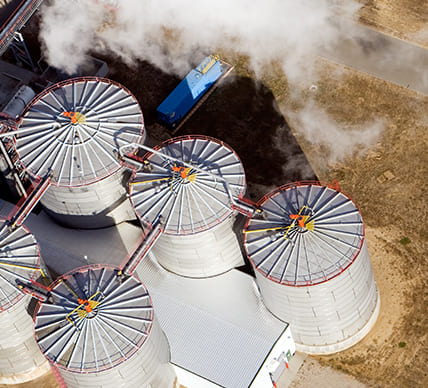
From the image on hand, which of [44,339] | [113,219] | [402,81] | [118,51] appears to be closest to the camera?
[44,339]

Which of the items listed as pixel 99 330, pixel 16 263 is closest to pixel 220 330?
pixel 99 330

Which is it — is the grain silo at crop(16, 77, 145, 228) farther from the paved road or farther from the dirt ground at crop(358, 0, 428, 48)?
the dirt ground at crop(358, 0, 428, 48)

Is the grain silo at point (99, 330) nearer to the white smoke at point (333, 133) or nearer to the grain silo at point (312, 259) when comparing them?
the grain silo at point (312, 259)

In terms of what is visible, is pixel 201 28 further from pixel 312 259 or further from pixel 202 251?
pixel 312 259

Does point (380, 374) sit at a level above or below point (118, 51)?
below

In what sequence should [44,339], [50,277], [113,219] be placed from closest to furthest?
1. [44,339]
2. [50,277]
3. [113,219]

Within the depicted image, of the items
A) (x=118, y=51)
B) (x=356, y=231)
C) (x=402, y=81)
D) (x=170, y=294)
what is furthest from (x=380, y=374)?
(x=118, y=51)

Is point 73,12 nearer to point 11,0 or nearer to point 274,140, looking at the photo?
point 11,0
